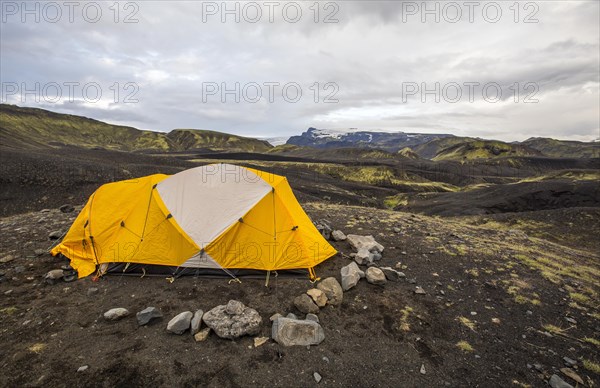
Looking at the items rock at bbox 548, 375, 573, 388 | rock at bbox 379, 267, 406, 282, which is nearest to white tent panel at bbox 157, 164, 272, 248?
rock at bbox 379, 267, 406, 282

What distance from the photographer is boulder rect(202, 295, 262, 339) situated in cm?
653

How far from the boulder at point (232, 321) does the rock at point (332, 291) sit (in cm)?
202

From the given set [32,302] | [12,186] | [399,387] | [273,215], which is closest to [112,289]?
[32,302]

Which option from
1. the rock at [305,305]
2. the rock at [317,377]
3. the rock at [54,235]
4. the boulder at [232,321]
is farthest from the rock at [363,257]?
the rock at [54,235]

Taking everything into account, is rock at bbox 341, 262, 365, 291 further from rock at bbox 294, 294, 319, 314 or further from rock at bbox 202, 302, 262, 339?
rock at bbox 202, 302, 262, 339

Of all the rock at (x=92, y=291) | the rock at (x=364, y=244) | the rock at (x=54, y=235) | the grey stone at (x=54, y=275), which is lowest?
the rock at (x=92, y=291)

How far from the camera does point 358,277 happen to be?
9031mm

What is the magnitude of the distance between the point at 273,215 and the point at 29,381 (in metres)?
6.43

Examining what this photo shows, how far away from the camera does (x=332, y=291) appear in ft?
26.6

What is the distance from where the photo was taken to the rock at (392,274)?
9.45m

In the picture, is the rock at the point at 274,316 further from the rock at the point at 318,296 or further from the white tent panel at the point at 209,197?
the white tent panel at the point at 209,197

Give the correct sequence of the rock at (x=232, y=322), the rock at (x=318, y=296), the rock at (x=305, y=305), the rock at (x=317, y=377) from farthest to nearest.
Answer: the rock at (x=318, y=296) < the rock at (x=305, y=305) < the rock at (x=232, y=322) < the rock at (x=317, y=377)

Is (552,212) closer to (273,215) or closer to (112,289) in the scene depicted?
(273,215)

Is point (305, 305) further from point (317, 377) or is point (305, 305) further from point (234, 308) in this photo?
point (317, 377)
